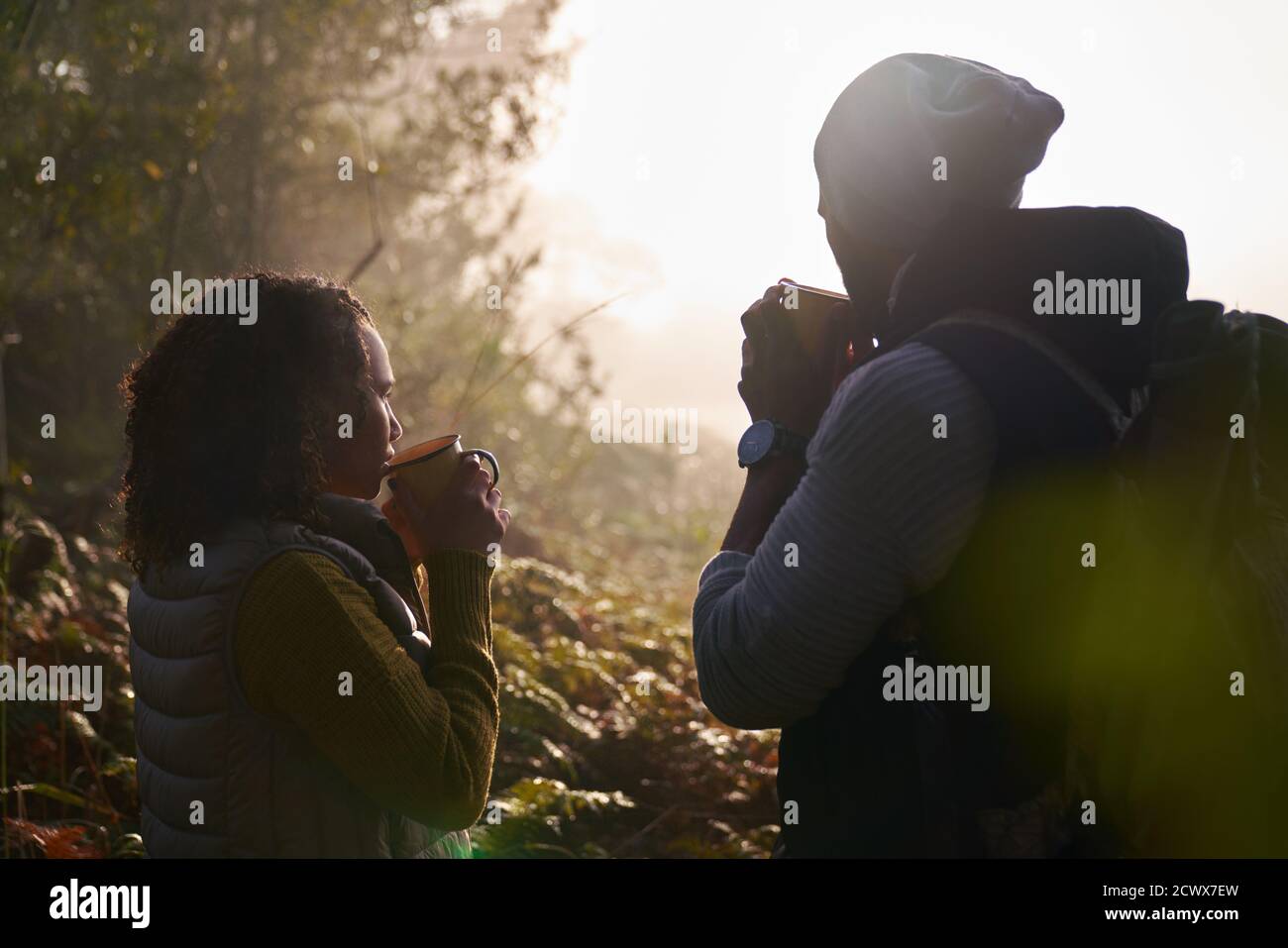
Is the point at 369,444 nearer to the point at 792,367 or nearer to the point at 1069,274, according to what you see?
the point at 792,367

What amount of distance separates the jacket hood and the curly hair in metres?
1.15

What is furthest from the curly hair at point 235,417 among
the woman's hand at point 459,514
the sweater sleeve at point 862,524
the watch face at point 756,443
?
the sweater sleeve at point 862,524

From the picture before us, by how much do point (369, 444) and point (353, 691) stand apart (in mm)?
591

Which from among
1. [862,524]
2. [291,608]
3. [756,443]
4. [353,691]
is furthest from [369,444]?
[862,524]

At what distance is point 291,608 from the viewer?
1.94 meters

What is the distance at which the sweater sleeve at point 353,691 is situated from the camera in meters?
1.92

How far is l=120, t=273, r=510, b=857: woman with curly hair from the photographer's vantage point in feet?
6.39

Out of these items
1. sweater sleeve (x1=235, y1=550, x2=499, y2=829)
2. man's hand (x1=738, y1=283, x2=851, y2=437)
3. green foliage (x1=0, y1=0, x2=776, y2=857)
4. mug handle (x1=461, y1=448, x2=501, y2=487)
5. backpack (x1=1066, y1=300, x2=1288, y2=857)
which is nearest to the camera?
backpack (x1=1066, y1=300, x2=1288, y2=857)

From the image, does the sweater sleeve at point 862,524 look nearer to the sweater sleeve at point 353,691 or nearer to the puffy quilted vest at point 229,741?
the sweater sleeve at point 353,691

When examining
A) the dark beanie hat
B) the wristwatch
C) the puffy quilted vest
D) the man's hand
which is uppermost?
the dark beanie hat

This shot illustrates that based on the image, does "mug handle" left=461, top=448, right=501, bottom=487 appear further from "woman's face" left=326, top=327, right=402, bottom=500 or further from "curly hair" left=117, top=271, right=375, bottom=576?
"curly hair" left=117, top=271, right=375, bottom=576

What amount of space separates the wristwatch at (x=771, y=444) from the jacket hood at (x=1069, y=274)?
330 mm

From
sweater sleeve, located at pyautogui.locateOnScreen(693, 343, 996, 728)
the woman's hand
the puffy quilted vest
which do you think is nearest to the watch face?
sweater sleeve, located at pyautogui.locateOnScreen(693, 343, 996, 728)
